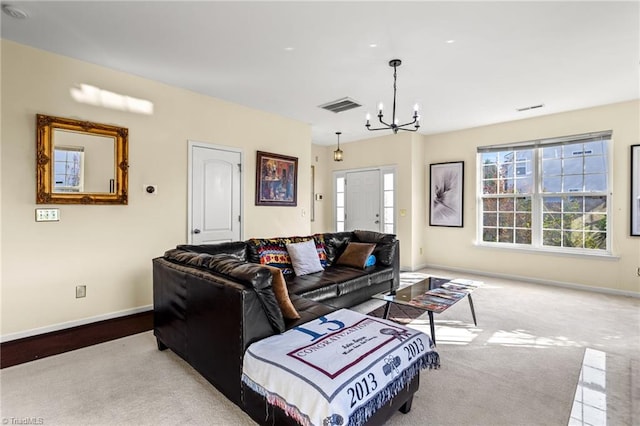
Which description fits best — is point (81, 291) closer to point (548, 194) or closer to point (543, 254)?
point (543, 254)

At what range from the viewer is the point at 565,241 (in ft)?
16.0

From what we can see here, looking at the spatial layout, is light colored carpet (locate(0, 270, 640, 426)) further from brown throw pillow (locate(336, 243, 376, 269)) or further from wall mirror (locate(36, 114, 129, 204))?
wall mirror (locate(36, 114, 129, 204))

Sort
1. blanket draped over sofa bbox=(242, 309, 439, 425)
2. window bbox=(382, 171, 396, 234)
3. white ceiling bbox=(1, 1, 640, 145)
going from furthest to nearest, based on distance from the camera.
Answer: window bbox=(382, 171, 396, 234), white ceiling bbox=(1, 1, 640, 145), blanket draped over sofa bbox=(242, 309, 439, 425)

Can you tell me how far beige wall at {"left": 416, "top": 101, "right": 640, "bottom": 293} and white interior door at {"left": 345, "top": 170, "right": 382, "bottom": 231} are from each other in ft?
3.58

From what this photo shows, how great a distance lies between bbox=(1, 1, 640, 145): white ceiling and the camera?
236cm

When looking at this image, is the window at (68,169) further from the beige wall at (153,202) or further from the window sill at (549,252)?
the window sill at (549,252)

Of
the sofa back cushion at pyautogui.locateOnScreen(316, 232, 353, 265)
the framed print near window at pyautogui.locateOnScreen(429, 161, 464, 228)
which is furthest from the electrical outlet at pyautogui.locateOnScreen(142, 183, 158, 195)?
the framed print near window at pyautogui.locateOnScreen(429, 161, 464, 228)

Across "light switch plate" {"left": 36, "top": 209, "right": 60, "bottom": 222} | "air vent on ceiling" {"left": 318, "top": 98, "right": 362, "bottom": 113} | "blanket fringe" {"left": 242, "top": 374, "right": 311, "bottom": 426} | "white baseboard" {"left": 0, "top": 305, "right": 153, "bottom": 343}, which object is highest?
"air vent on ceiling" {"left": 318, "top": 98, "right": 362, "bottom": 113}

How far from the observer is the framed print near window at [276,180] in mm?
4805

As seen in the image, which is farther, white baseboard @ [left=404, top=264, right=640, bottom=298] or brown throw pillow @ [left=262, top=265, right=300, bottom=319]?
white baseboard @ [left=404, top=264, right=640, bottom=298]

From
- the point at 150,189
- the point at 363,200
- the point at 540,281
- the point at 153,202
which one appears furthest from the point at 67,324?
the point at 540,281

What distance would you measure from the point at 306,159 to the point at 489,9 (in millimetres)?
3607

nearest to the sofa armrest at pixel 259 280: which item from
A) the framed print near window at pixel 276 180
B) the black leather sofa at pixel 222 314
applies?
the black leather sofa at pixel 222 314

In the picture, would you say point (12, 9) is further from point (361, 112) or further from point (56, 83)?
point (361, 112)
